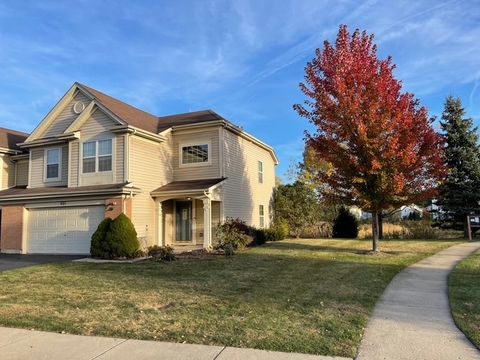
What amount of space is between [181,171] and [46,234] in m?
6.93

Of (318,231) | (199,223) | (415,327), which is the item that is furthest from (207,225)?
(415,327)

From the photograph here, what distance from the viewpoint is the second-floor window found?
62.6ft

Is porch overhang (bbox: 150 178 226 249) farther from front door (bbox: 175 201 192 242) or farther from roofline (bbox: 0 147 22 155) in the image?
roofline (bbox: 0 147 22 155)

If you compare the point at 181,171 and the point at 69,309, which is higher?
the point at 181,171

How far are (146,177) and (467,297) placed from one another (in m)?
14.6

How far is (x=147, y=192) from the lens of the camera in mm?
19609

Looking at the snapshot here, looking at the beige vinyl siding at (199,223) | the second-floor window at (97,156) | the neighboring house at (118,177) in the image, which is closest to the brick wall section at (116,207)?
the neighboring house at (118,177)

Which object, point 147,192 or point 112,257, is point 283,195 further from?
point 112,257

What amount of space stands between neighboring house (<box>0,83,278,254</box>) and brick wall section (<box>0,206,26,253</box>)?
47 millimetres

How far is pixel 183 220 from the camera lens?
21312 mm

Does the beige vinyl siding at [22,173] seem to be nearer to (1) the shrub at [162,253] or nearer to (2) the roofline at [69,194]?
(2) the roofline at [69,194]

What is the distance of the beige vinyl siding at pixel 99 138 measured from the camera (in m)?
18.8

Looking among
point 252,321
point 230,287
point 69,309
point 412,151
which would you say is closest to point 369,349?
point 252,321

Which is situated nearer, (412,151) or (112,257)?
(412,151)
